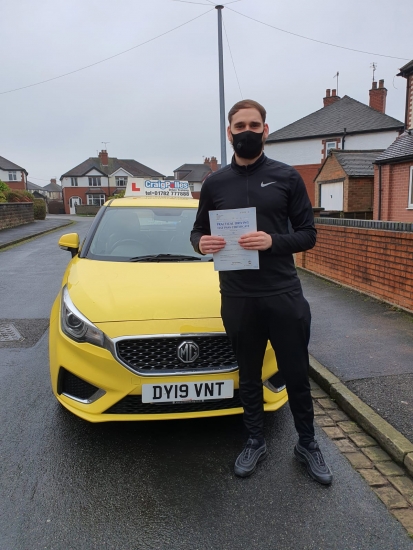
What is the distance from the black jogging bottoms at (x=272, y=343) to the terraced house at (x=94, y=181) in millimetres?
69287

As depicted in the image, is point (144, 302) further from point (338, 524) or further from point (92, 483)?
point (338, 524)

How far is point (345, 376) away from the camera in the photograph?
12.9ft

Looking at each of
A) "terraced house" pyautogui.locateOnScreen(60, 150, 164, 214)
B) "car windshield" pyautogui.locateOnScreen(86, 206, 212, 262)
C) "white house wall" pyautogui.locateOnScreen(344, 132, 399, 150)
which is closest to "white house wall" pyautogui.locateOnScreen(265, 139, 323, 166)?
"white house wall" pyautogui.locateOnScreen(344, 132, 399, 150)

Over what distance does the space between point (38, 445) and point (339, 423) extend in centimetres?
216

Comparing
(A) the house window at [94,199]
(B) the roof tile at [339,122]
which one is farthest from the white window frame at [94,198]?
(B) the roof tile at [339,122]

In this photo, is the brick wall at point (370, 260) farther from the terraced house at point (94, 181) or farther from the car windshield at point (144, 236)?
the terraced house at point (94, 181)

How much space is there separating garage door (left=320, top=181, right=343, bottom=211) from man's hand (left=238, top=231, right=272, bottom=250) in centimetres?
2272

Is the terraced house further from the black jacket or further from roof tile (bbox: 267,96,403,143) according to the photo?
the black jacket

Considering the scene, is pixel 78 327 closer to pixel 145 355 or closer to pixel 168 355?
pixel 145 355

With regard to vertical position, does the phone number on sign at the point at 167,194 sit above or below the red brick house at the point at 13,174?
below

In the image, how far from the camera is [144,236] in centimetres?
431

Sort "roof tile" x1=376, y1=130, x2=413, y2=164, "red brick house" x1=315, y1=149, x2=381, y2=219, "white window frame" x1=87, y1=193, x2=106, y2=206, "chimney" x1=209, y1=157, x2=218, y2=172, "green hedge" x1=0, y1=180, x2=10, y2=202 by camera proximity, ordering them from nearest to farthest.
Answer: "roof tile" x1=376, y1=130, x2=413, y2=164, "green hedge" x1=0, y1=180, x2=10, y2=202, "red brick house" x1=315, y1=149, x2=381, y2=219, "white window frame" x1=87, y1=193, x2=106, y2=206, "chimney" x1=209, y1=157, x2=218, y2=172

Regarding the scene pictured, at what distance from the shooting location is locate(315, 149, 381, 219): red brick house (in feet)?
73.7

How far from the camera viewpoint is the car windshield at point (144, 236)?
156 inches
